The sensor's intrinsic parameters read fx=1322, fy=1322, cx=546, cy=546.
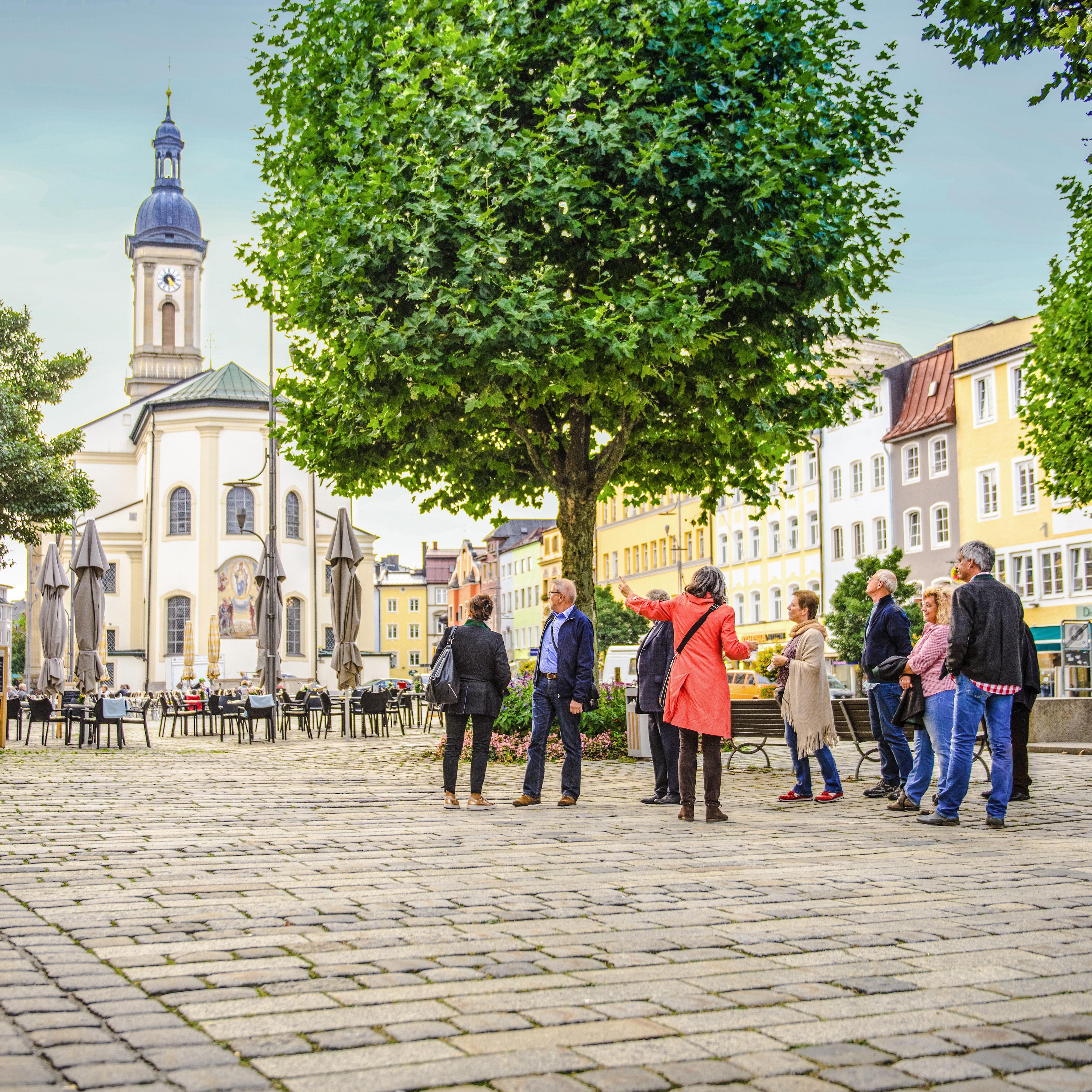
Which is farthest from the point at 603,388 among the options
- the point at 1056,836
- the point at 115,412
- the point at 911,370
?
the point at 115,412

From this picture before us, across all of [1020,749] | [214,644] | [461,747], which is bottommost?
[1020,749]

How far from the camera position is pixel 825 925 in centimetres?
579

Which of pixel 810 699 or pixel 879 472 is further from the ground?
pixel 879 472

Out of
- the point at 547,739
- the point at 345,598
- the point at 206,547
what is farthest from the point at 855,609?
the point at 547,739

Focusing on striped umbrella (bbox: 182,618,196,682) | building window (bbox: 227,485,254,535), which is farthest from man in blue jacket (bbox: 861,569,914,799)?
building window (bbox: 227,485,254,535)

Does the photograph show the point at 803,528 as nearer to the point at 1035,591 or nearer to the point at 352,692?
the point at 1035,591

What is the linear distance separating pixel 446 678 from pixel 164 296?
75.8m

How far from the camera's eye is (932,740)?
1059cm

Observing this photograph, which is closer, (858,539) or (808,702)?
(808,702)

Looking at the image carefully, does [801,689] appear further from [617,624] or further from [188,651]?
[617,624]

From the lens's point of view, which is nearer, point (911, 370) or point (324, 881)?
point (324, 881)

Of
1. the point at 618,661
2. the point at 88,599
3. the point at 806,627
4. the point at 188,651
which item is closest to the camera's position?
the point at 806,627

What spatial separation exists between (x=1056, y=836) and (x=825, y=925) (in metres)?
4.06

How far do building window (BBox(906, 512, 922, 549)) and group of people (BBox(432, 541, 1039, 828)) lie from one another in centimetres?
3923
